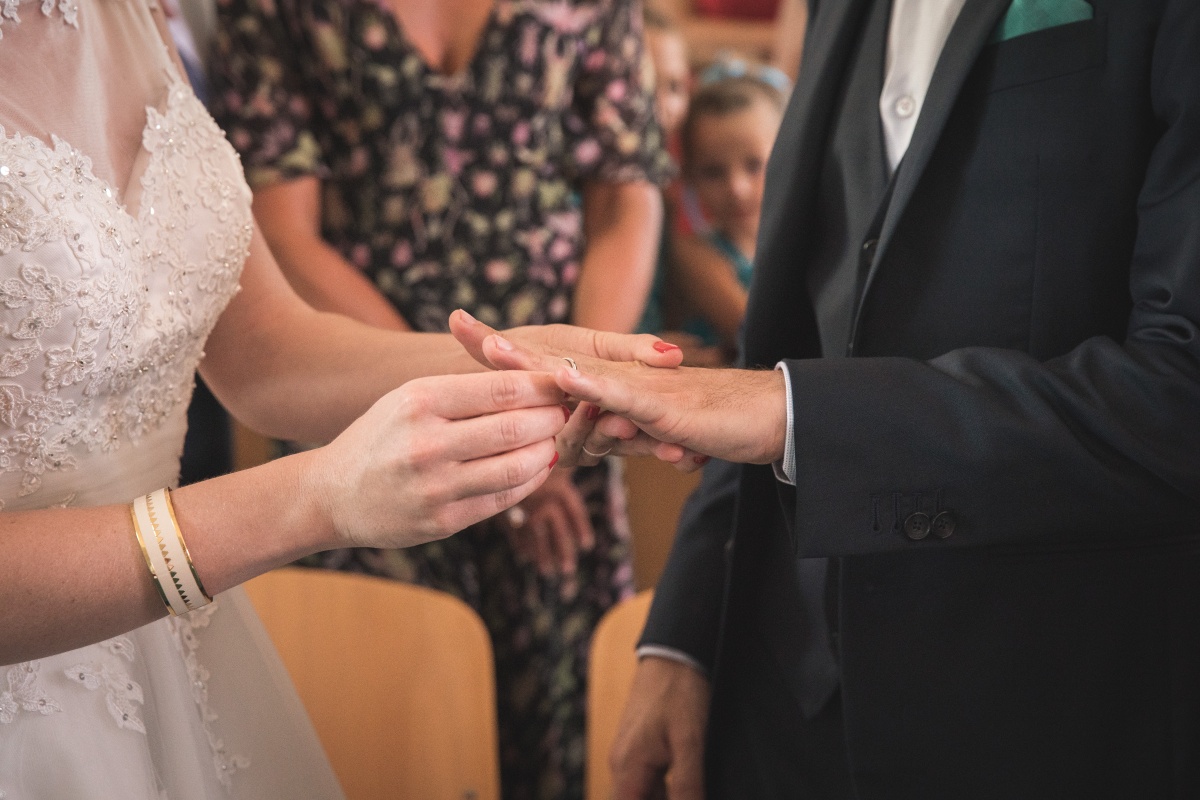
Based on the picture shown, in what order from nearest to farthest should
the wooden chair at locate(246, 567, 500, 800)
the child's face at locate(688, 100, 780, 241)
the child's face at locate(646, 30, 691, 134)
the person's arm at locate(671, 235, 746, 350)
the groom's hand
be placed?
the groom's hand → the wooden chair at locate(246, 567, 500, 800) → the person's arm at locate(671, 235, 746, 350) → the child's face at locate(688, 100, 780, 241) → the child's face at locate(646, 30, 691, 134)

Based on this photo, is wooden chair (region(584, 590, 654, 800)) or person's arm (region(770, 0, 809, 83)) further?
person's arm (region(770, 0, 809, 83))

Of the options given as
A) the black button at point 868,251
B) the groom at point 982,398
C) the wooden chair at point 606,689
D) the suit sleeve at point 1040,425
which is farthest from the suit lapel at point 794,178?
the wooden chair at point 606,689

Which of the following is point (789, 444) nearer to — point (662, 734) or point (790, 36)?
point (662, 734)

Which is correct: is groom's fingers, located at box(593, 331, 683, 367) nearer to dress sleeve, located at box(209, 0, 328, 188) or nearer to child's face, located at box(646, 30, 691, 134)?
dress sleeve, located at box(209, 0, 328, 188)

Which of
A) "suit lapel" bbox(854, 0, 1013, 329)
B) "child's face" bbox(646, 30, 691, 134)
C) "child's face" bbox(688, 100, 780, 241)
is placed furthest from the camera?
"child's face" bbox(646, 30, 691, 134)

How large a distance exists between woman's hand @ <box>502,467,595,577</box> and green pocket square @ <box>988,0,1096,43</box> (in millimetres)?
1058

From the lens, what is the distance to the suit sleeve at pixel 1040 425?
886mm

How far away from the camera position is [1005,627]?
1.01 m

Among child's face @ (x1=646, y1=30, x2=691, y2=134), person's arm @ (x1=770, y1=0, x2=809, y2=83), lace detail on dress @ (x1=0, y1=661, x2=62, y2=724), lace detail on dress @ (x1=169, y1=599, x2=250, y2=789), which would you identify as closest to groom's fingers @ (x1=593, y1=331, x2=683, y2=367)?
lace detail on dress @ (x1=169, y1=599, x2=250, y2=789)

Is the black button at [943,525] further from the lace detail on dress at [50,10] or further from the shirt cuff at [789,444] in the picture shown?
the lace detail on dress at [50,10]

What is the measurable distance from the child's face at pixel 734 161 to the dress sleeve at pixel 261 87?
144 cm

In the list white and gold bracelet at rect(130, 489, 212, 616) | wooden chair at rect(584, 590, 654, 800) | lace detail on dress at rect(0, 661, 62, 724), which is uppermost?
white and gold bracelet at rect(130, 489, 212, 616)

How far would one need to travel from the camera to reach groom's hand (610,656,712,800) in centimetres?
124

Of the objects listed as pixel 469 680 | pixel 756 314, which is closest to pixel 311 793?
pixel 469 680
